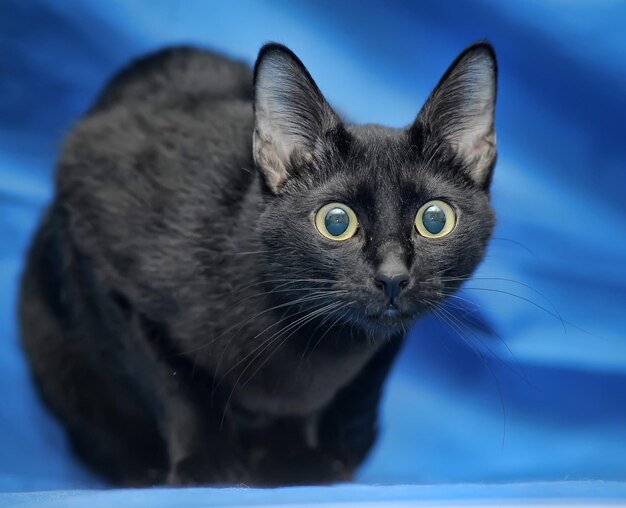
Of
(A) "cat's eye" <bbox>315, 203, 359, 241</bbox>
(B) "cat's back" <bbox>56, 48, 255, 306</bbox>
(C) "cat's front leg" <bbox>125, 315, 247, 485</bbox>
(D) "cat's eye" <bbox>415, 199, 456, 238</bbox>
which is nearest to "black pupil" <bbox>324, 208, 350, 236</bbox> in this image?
(A) "cat's eye" <bbox>315, 203, 359, 241</bbox>

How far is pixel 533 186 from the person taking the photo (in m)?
1.69

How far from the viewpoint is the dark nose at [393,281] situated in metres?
1.12

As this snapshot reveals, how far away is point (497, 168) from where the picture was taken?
1.68 meters

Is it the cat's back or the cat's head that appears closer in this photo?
the cat's head

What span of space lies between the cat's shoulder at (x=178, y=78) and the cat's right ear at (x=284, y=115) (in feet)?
1.30

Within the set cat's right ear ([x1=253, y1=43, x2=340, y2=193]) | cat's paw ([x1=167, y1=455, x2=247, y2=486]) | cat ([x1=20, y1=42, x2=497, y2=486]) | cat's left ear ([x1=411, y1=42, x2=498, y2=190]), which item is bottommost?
cat's paw ([x1=167, y1=455, x2=247, y2=486])

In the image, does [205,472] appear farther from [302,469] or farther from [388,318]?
[388,318]

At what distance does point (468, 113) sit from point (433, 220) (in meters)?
0.18

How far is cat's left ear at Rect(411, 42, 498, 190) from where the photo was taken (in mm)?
1210

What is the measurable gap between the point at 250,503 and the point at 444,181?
55 cm

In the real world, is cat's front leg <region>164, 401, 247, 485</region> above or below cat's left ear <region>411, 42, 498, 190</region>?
below

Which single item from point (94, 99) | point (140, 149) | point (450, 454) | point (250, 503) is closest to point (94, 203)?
point (140, 149)

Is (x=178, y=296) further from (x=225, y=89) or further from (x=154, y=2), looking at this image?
(x=154, y=2)

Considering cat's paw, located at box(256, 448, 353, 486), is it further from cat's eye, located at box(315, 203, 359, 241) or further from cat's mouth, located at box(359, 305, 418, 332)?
cat's eye, located at box(315, 203, 359, 241)
